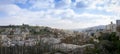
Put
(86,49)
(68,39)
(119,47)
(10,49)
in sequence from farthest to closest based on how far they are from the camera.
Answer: (68,39)
(10,49)
(86,49)
(119,47)

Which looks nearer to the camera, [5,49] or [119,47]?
[119,47]

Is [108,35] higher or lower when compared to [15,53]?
higher

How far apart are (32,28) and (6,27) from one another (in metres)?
3.85

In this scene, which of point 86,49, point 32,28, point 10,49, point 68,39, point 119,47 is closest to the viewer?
point 119,47

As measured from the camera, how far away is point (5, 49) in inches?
647

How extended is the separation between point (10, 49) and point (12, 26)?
27.8 m

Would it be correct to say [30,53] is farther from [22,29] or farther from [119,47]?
[22,29]

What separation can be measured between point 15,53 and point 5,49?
621 millimetres

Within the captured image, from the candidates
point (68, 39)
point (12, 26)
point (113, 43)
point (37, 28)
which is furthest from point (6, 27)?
point (113, 43)

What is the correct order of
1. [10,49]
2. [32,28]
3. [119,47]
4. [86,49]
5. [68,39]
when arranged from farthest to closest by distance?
[32,28] < [68,39] < [10,49] < [86,49] < [119,47]

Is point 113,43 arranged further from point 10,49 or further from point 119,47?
point 10,49

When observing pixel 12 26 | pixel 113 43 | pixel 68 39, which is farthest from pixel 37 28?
pixel 113 43

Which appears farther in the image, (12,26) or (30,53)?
(12,26)

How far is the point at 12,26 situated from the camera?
4394cm
